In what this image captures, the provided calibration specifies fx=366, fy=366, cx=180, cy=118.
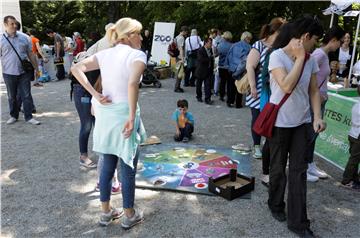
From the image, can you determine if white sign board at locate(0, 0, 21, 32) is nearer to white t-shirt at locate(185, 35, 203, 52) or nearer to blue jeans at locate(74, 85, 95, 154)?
white t-shirt at locate(185, 35, 203, 52)

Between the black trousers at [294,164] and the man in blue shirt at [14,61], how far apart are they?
15.3 feet

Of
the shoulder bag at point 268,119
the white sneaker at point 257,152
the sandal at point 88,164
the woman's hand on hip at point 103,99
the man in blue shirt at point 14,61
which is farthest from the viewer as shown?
the man in blue shirt at point 14,61

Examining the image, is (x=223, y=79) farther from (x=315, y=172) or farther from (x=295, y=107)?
(x=295, y=107)

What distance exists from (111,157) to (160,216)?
2.75 feet

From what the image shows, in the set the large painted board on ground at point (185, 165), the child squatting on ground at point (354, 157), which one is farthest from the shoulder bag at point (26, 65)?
the child squatting on ground at point (354, 157)

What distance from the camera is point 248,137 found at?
237 inches

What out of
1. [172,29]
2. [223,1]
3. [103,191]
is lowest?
[103,191]

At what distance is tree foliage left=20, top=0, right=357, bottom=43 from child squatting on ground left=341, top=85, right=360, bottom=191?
6.01 metres

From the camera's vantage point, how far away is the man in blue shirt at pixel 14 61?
601 cm

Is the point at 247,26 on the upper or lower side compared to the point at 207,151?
upper

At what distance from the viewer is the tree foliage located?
13817mm

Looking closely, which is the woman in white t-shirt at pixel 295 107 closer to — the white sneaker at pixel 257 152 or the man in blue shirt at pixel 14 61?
the white sneaker at pixel 257 152

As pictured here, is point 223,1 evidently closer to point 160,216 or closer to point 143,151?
point 143,151

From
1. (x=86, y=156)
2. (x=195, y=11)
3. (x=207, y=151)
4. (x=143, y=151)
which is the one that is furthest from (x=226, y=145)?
(x=195, y=11)
